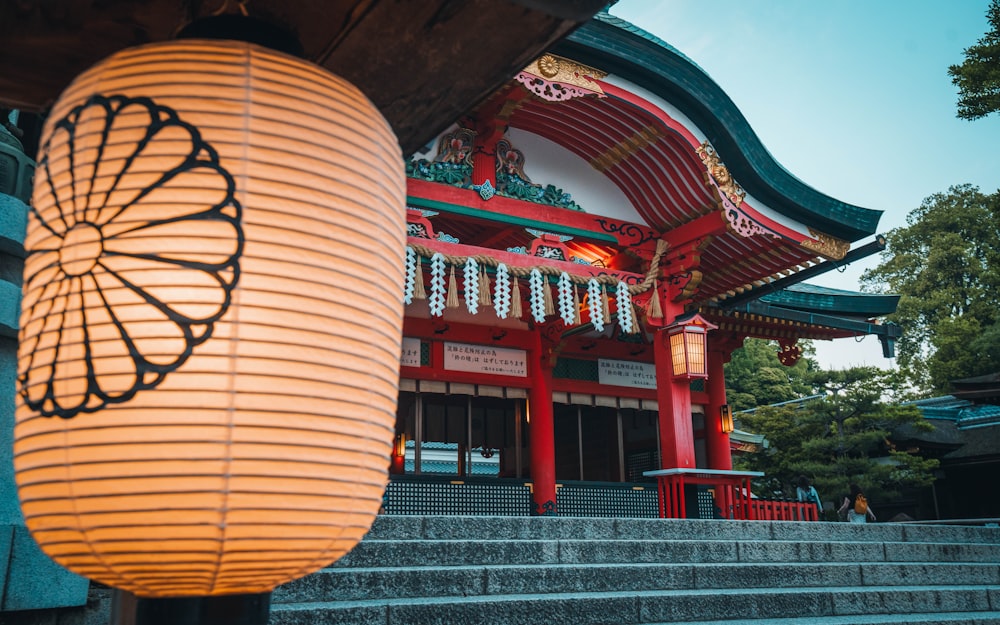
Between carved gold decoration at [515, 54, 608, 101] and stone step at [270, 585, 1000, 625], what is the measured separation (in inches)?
210

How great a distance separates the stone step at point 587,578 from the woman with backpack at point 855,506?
704 cm

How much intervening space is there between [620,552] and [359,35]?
208 inches

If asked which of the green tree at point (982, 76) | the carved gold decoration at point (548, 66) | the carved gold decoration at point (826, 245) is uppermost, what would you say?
the green tree at point (982, 76)

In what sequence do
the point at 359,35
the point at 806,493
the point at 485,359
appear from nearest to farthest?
the point at 359,35 → the point at 485,359 → the point at 806,493

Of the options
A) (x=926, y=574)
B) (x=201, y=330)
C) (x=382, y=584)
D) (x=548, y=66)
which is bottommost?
(x=926, y=574)

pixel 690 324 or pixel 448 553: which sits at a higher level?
pixel 690 324

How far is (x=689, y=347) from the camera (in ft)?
32.9

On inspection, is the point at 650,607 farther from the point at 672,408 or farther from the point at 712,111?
the point at 712,111

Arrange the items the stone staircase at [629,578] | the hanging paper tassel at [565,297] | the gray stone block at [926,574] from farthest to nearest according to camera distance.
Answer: the hanging paper tassel at [565,297]
the gray stone block at [926,574]
the stone staircase at [629,578]

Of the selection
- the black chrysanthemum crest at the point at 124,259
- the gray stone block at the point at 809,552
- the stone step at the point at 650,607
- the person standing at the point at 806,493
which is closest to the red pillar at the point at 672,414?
the gray stone block at the point at 809,552

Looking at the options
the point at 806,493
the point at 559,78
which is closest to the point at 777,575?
the point at 559,78

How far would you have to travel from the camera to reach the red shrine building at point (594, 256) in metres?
8.90

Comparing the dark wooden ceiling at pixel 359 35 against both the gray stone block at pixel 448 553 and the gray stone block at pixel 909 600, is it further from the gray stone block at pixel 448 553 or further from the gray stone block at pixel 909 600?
the gray stone block at pixel 909 600

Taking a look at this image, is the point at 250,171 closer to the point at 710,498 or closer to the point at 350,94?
the point at 350,94
